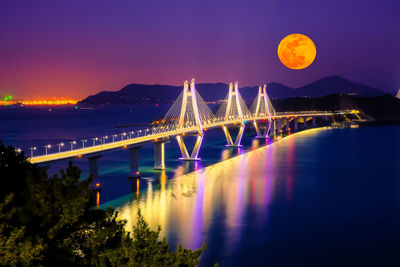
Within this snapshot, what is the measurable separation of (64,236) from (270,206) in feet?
47.6

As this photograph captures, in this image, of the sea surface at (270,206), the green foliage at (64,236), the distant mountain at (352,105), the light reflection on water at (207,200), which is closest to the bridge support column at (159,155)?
the sea surface at (270,206)

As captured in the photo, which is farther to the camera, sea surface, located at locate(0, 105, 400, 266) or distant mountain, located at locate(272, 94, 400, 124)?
distant mountain, located at locate(272, 94, 400, 124)

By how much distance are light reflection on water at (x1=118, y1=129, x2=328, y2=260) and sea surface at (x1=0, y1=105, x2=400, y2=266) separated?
0.12ft

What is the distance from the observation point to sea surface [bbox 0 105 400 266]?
1524 centimetres

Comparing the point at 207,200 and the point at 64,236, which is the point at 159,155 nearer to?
the point at 207,200

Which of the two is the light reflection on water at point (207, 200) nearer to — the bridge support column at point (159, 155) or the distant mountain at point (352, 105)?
the bridge support column at point (159, 155)

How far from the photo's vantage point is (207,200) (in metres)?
22.2

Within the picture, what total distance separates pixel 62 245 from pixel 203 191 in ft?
54.3

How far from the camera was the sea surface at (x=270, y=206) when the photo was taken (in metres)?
15.2

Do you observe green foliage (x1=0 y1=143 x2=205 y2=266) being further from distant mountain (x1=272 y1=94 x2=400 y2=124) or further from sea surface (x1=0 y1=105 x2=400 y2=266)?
distant mountain (x1=272 y1=94 x2=400 y2=124)

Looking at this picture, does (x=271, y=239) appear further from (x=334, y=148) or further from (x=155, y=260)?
(x=334, y=148)

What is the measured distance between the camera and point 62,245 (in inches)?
298

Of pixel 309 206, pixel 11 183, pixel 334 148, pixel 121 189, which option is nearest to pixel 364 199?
pixel 309 206

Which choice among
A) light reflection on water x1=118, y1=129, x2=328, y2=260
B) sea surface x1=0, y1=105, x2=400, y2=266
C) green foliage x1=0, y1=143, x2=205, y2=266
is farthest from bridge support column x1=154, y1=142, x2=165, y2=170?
green foliage x1=0, y1=143, x2=205, y2=266
